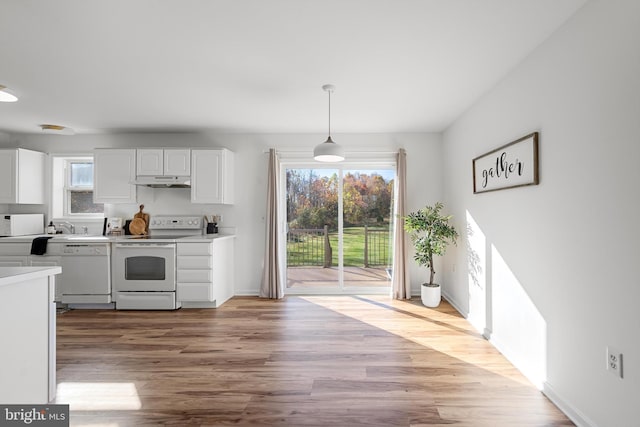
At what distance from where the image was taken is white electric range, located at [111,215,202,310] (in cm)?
441

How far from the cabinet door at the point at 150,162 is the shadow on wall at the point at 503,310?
393cm

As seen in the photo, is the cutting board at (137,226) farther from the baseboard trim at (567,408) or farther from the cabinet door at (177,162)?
the baseboard trim at (567,408)

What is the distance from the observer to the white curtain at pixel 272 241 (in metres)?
4.98

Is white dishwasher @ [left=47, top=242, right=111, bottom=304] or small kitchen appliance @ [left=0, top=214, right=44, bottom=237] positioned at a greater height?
small kitchen appliance @ [left=0, top=214, right=44, bottom=237]

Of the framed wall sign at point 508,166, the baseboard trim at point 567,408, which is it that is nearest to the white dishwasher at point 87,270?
the framed wall sign at point 508,166

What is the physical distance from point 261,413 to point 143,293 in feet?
9.71

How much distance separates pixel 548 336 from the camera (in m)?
2.38

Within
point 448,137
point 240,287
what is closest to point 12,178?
point 240,287

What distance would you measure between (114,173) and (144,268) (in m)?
1.40

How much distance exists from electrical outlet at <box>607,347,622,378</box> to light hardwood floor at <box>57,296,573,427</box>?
→ 48 centimetres

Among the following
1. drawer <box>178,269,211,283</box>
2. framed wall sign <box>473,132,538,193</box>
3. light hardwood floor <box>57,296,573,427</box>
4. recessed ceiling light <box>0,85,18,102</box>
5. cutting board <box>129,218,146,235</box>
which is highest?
recessed ceiling light <box>0,85,18,102</box>

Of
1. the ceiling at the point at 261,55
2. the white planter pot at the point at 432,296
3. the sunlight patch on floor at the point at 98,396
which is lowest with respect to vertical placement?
the sunlight patch on floor at the point at 98,396

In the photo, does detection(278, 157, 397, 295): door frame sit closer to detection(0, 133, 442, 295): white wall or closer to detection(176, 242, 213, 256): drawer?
detection(0, 133, 442, 295): white wall

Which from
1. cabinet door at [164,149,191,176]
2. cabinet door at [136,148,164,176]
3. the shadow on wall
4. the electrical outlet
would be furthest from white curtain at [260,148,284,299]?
the electrical outlet
